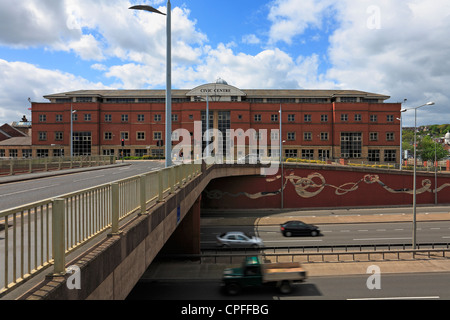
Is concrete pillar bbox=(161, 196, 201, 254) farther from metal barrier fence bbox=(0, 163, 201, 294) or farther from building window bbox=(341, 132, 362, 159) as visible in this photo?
building window bbox=(341, 132, 362, 159)

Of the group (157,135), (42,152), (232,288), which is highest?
(157,135)

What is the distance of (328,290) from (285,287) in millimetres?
2355

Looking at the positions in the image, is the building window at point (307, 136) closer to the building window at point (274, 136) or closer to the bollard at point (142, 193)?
the building window at point (274, 136)

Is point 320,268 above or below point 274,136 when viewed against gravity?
below

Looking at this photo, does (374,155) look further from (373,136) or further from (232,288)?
(232,288)

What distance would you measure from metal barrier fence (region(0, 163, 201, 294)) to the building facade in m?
52.5

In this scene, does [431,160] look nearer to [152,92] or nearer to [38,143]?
[152,92]

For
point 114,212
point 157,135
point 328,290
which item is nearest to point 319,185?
point 328,290

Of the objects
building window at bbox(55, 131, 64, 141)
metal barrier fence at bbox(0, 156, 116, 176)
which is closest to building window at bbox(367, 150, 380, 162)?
metal barrier fence at bbox(0, 156, 116, 176)

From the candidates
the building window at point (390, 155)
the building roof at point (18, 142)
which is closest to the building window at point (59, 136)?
the building roof at point (18, 142)

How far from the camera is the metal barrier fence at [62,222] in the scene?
3713mm

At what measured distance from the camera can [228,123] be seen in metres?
63.1

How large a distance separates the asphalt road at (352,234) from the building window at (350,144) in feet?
106
